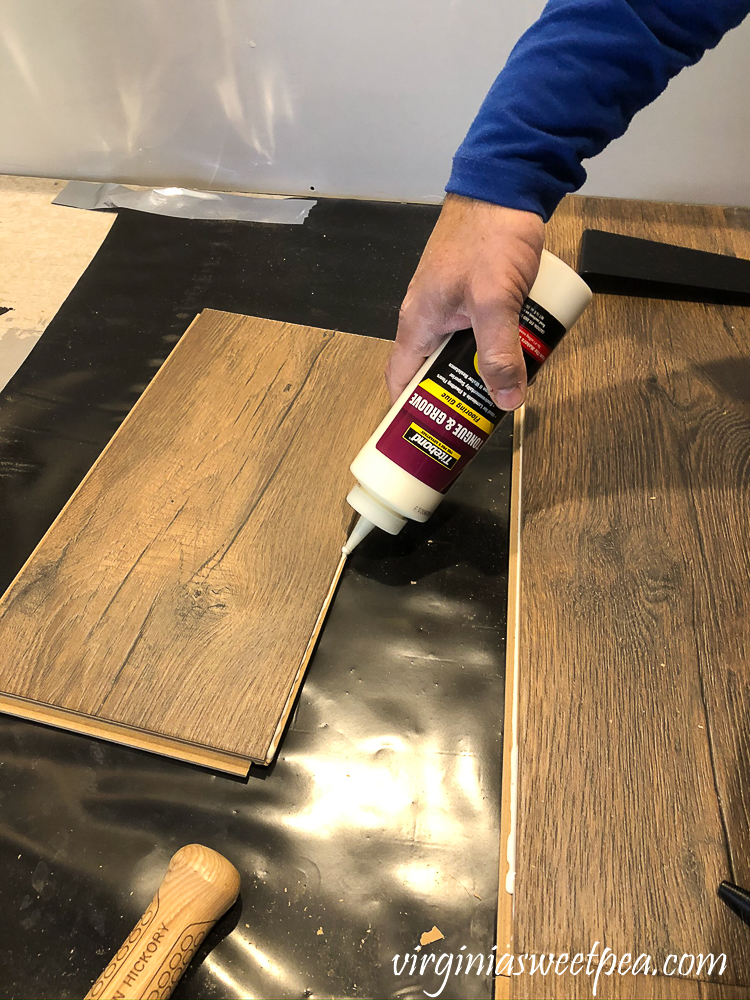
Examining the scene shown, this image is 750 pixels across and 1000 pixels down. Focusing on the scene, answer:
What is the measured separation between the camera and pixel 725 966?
0.60 m

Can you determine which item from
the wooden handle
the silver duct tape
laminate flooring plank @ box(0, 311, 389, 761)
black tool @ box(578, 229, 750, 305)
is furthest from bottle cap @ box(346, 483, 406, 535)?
the silver duct tape

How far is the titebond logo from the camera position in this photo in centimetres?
77

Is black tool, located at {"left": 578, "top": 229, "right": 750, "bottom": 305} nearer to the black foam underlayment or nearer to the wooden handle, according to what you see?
the black foam underlayment

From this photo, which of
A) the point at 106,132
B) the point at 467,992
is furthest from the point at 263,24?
the point at 467,992

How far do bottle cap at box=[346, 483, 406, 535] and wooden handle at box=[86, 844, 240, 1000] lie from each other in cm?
43

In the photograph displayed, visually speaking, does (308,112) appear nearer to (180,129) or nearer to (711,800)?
(180,129)

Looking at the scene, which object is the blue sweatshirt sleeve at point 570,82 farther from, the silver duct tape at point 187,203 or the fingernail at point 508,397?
the silver duct tape at point 187,203

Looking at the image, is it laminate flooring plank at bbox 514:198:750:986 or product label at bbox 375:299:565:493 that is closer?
laminate flooring plank at bbox 514:198:750:986

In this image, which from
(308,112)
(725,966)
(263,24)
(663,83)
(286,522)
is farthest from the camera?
(308,112)

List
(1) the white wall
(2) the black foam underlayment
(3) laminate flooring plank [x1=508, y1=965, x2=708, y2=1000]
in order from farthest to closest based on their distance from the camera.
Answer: (1) the white wall
(2) the black foam underlayment
(3) laminate flooring plank [x1=508, y1=965, x2=708, y2=1000]

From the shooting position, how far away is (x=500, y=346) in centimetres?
69

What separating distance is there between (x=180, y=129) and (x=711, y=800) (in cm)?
173

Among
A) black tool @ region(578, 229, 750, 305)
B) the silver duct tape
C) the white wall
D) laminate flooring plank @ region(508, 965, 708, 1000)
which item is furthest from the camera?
the silver duct tape

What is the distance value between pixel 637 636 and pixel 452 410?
1.20ft
